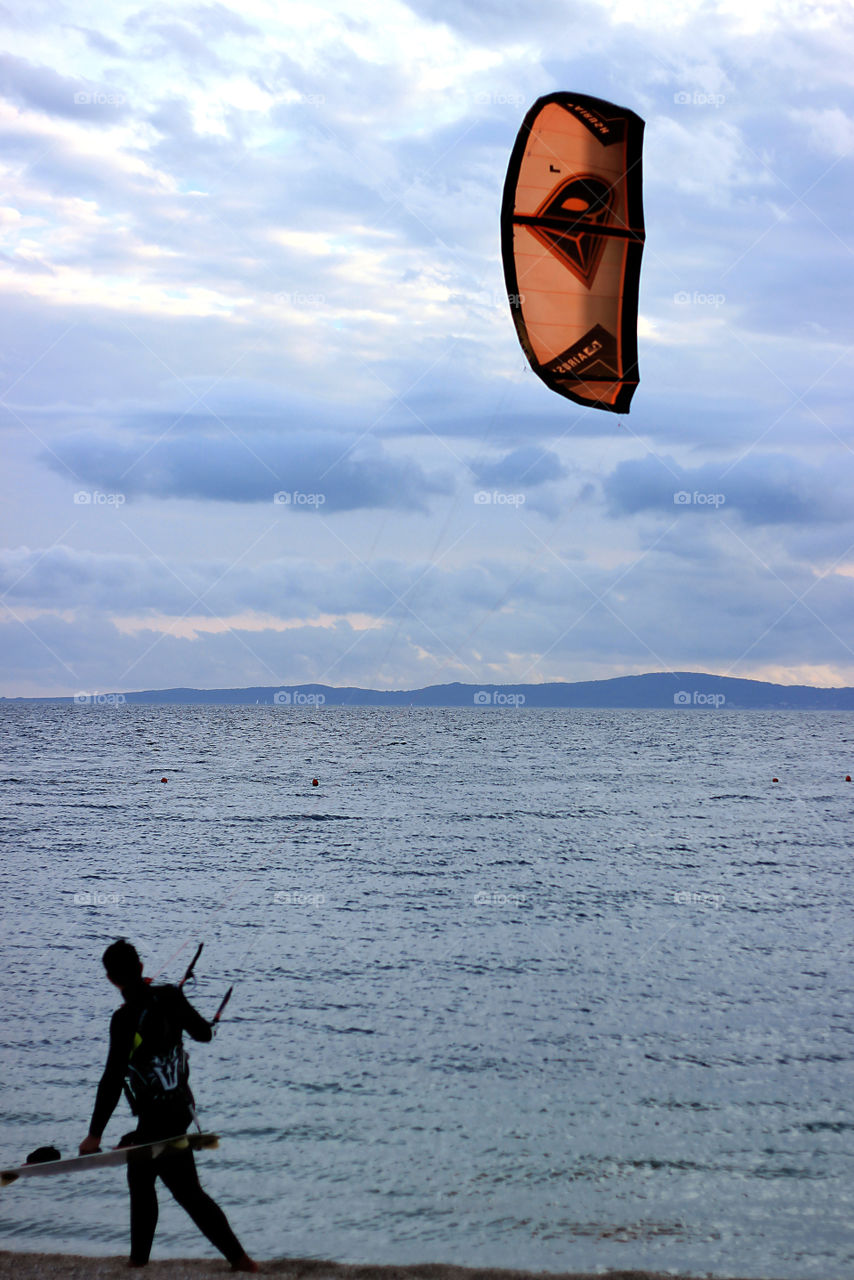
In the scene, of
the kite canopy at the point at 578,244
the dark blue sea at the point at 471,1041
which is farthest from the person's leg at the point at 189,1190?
the kite canopy at the point at 578,244

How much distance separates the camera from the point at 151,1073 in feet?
21.1

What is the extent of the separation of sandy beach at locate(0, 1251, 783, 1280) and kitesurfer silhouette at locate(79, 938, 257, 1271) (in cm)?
→ 137

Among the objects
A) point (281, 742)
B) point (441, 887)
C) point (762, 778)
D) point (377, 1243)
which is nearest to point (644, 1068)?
point (377, 1243)

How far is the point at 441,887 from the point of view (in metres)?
29.4

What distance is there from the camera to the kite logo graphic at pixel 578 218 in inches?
548

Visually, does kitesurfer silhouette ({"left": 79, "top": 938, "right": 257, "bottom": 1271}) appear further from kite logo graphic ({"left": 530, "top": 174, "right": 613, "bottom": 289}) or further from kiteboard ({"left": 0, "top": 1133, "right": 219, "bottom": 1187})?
kite logo graphic ({"left": 530, "top": 174, "right": 613, "bottom": 289})

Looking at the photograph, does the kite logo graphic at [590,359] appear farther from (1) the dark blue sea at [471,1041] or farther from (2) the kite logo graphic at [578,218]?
(1) the dark blue sea at [471,1041]

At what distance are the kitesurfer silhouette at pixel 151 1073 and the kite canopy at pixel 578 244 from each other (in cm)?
1052

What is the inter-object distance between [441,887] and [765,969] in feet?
37.7

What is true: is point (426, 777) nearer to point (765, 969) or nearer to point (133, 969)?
point (765, 969)

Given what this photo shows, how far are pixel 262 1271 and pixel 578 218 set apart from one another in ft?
43.8

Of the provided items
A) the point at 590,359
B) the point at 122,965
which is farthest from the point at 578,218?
the point at 122,965

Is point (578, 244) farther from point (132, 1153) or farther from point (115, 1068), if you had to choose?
point (132, 1153)

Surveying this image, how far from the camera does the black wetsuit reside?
6336mm
